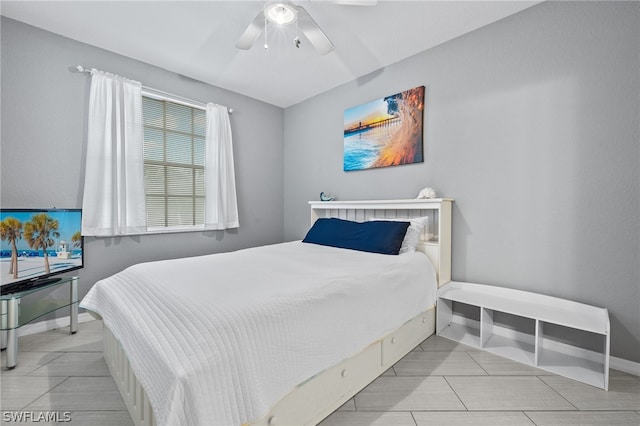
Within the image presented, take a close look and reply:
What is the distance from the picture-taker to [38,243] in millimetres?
2074

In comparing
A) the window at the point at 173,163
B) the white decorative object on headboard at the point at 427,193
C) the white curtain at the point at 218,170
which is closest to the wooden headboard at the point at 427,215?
the white decorative object on headboard at the point at 427,193

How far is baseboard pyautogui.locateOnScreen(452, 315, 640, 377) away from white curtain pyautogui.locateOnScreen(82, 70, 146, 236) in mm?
3283

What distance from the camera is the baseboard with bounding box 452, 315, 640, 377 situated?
1.73 m

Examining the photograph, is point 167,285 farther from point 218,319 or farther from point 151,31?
point 151,31

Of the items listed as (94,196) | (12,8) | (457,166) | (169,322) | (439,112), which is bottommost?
(169,322)

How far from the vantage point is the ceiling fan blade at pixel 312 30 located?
182 centimetres

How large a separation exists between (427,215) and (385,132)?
1.01 m

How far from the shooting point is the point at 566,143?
1942 mm

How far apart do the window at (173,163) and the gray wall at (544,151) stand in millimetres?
2396

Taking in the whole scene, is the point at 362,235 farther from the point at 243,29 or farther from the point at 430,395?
the point at 243,29

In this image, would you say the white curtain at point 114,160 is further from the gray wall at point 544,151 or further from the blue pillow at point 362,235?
the gray wall at point 544,151

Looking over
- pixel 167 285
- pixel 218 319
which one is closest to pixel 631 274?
pixel 218 319

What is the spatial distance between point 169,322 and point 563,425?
1913mm
